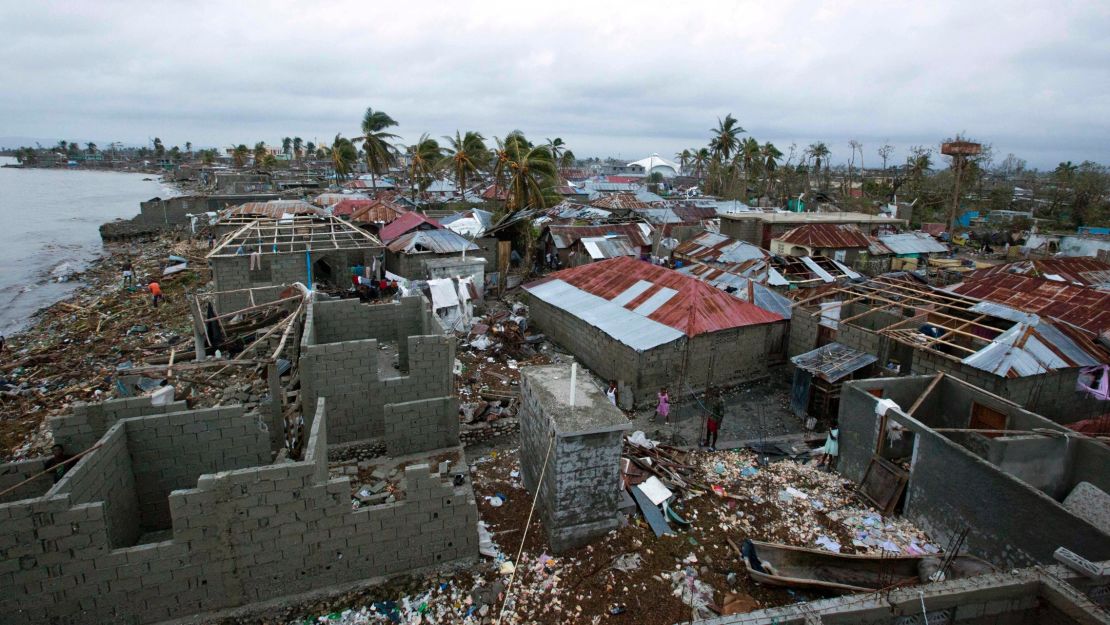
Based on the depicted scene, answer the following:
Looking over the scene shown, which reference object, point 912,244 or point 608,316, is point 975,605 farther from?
point 912,244

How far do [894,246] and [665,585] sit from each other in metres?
31.1

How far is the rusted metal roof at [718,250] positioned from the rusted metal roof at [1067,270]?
8916 mm

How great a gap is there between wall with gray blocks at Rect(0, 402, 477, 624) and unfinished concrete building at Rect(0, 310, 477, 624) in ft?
0.05

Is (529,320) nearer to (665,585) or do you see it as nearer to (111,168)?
(665,585)

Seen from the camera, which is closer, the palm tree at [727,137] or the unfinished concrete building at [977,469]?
the unfinished concrete building at [977,469]

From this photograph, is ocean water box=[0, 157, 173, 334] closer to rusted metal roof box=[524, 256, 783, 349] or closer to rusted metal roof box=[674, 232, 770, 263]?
rusted metal roof box=[524, 256, 783, 349]

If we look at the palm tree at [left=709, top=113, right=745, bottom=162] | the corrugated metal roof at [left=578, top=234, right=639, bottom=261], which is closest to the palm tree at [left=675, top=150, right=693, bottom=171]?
the palm tree at [left=709, top=113, right=745, bottom=162]

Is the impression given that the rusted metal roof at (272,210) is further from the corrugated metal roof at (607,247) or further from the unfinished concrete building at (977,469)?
the unfinished concrete building at (977,469)

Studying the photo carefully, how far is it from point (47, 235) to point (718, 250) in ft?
208

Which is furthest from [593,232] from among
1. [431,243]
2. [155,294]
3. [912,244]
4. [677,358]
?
[155,294]

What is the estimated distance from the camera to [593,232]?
99.3ft

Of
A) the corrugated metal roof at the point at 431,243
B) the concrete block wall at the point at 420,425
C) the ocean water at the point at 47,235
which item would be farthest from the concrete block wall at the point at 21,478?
the ocean water at the point at 47,235

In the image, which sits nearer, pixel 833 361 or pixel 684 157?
pixel 833 361

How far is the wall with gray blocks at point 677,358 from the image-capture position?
15.0 metres
